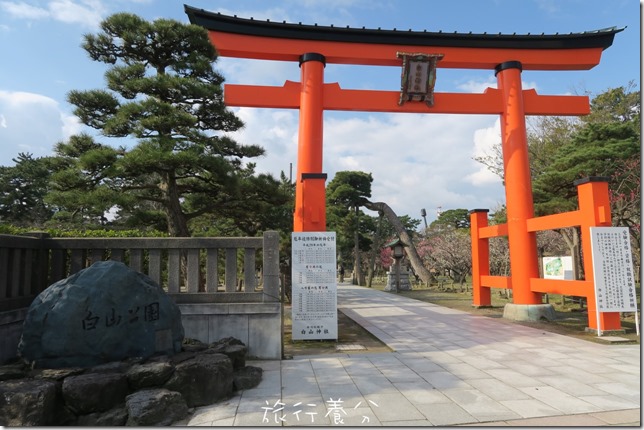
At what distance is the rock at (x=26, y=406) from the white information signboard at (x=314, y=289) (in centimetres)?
427

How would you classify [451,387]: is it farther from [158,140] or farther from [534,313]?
[158,140]

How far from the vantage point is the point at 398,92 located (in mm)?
10039

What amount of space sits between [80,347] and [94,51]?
8767mm

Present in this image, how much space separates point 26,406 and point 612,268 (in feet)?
31.0

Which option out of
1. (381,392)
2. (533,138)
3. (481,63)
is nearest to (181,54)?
(481,63)

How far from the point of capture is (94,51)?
33.0 ft

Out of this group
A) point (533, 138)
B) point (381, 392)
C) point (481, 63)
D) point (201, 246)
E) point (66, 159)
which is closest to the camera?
point (381, 392)

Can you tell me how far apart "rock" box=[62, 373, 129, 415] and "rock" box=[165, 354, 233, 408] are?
1.58ft

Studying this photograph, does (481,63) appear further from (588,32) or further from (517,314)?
(517,314)

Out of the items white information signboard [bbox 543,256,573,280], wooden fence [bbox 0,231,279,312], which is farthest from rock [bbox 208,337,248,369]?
white information signboard [bbox 543,256,573,280]

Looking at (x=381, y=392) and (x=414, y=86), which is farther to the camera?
(x=414, y=86)

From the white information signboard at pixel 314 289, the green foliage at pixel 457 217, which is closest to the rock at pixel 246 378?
the white information signboard at pixel 314 289

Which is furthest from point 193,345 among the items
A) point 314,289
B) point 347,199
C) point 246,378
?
point 347,199

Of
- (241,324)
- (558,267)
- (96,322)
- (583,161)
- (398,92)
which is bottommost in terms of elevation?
(241,324)
